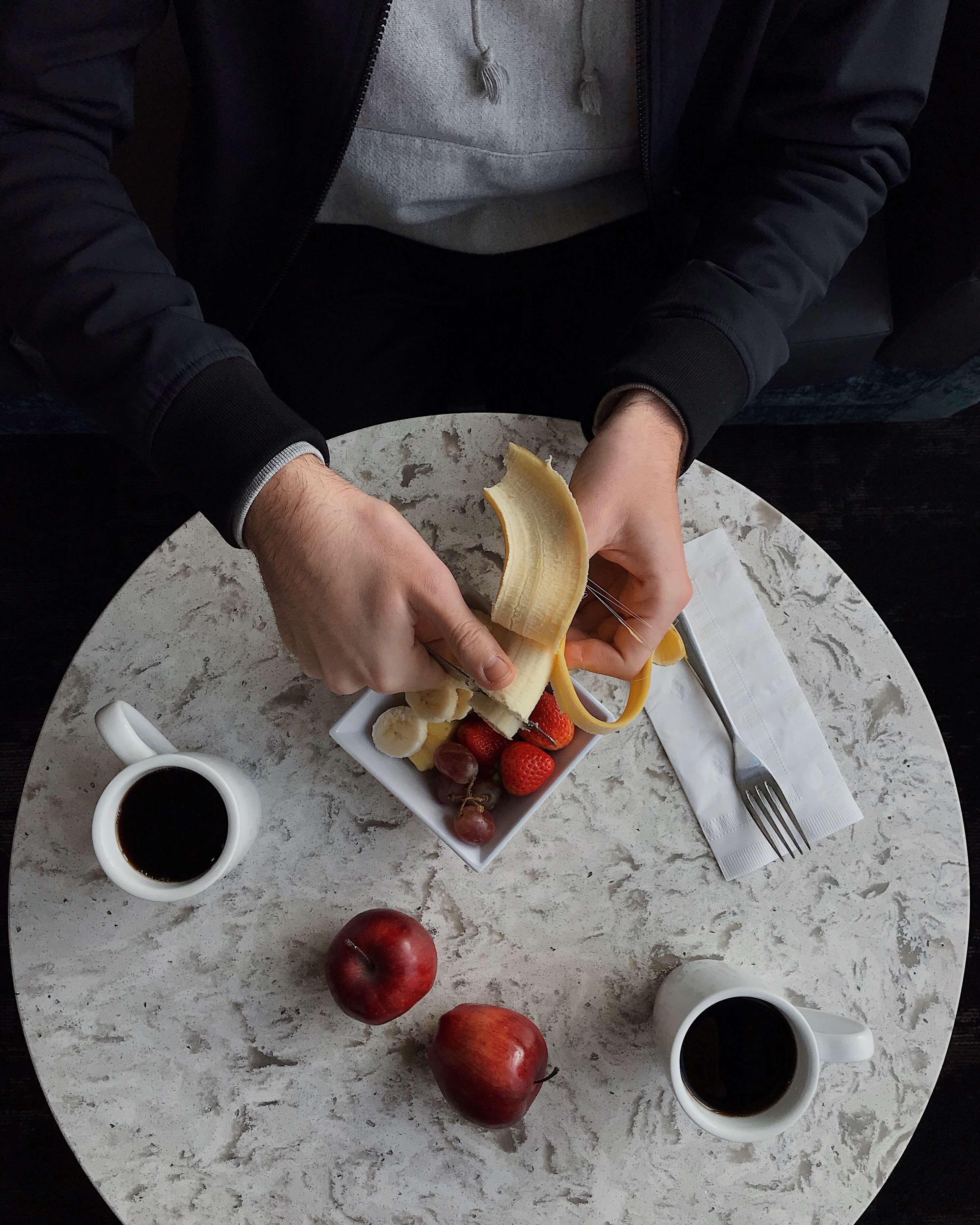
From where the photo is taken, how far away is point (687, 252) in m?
1.09

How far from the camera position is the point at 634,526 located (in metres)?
0.79

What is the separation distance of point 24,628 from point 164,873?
3.28 feet

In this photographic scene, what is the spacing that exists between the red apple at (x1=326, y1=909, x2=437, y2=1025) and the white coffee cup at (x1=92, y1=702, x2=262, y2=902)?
135mm

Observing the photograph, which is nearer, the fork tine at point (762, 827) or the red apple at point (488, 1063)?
the red apple at point (488, 1063)

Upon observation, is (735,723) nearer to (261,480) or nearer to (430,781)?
(430,781)

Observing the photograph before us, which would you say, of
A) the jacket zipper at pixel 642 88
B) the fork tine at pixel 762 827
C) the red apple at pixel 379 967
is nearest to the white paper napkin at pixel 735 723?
the fork tine at pixel 762 827

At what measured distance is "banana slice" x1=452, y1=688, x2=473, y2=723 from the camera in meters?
0.80

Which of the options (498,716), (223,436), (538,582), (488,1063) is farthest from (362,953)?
(223,436)

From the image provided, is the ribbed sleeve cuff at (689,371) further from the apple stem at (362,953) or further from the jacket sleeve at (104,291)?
the apple stem at (362,953)

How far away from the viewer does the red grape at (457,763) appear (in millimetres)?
771

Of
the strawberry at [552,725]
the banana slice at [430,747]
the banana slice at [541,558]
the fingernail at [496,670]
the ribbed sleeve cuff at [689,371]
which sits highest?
the ribbed sleeve cuff at [689,371]

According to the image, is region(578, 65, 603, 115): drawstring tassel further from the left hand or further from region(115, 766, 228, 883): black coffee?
region(115, 766, 228, 883): black coffee

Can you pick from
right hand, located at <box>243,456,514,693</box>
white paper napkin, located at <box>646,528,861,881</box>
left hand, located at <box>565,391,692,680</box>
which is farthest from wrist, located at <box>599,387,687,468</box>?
right hand, located at <box>243,456,514,693</box>

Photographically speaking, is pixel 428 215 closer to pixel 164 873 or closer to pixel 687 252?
pixel 687 252
